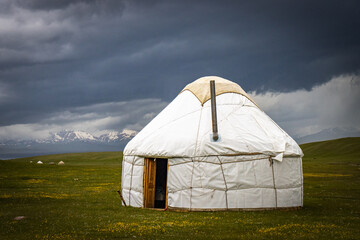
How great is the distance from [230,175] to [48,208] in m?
7.53

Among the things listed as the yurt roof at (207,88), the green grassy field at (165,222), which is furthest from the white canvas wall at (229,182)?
the yurt roof at (207,88)

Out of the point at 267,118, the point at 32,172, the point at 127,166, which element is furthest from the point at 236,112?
the point at 32,172

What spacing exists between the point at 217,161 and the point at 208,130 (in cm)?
136

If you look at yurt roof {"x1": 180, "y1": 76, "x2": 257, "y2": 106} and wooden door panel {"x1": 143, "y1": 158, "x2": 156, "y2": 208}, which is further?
yurt roof {"x1": 180, "y1": 76, "x2": 257, "y2": 106}

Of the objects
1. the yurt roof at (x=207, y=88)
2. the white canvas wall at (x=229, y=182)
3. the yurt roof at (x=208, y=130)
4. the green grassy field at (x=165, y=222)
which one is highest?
the yurt roof at (x=207, y=88)

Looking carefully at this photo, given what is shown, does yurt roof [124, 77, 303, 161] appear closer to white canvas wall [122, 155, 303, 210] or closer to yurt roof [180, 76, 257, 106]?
yurt roof [180, 76, 257, 106]

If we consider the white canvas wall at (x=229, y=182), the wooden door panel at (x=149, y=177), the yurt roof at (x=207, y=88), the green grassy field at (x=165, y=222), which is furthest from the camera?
the yurt roof at (x=207, y=88)

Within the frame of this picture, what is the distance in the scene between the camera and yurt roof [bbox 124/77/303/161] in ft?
44.3

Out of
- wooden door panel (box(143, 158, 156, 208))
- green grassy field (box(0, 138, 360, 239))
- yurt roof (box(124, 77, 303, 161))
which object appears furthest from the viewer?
wooden door panel (box(143, 158, 156, 208))

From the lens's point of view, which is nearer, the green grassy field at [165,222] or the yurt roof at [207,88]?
the green grassy field at [165,222]

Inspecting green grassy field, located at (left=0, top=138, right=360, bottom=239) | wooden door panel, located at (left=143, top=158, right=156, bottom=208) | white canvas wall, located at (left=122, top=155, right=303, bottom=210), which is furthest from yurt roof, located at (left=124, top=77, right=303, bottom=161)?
green grassy field, located at (left=0, top=138, right=360, bottom=239)

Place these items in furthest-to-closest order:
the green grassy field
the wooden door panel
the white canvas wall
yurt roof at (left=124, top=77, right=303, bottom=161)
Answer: the wooden door panel
yurt roof at (left=124, top=77, right=303, bottom=161)
the white canvas wall
the green grassy field

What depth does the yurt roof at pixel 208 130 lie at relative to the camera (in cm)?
1352

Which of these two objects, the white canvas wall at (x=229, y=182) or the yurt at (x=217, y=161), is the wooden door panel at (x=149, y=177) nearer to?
the yurt at (x=217, y=161)
